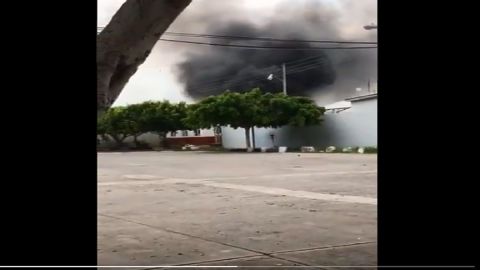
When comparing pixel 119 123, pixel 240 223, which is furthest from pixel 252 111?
pixel 240 223

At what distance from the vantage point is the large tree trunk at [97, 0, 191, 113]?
4.17 meters

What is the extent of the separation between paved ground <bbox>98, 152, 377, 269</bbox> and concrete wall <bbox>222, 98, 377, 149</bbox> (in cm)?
2561

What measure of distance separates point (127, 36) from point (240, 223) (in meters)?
5.56

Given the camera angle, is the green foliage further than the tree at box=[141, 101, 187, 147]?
No

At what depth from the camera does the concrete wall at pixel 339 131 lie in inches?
1671

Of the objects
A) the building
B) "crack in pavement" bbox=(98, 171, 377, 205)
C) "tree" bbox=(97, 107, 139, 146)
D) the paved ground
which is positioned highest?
"tree" bbox=(97, 107, 139, 146)

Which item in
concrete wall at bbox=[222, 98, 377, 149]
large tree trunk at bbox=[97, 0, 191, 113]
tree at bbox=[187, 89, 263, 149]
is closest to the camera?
large tree trunk at bbox=[97, 0, 191, 113]

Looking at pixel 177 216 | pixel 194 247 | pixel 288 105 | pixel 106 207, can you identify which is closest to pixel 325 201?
pixel 177 216

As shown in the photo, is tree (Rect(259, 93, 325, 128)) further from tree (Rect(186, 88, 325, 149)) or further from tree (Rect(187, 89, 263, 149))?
tree (Rect(187, 89, 263, 149))

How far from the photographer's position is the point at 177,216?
1038 cm

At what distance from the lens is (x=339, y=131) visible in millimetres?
44562

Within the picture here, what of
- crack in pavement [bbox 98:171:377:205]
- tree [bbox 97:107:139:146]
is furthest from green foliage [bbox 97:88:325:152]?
crack in pavement [bbox 98:171:377:205]
